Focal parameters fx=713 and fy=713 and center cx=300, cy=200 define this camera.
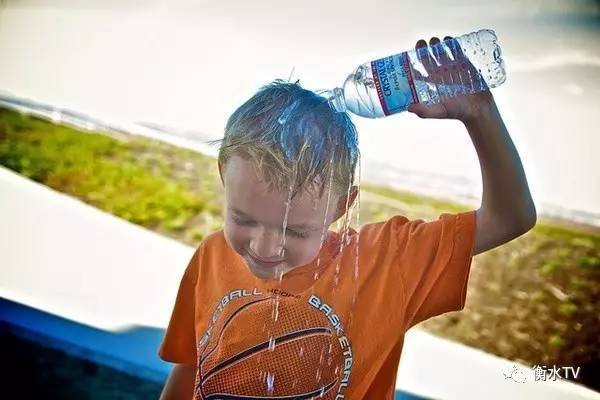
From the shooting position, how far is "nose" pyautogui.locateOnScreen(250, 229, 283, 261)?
1312mm

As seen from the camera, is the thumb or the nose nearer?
the thumb

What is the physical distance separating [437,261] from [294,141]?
328 millimetres

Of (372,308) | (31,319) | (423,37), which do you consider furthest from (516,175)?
(31,319)

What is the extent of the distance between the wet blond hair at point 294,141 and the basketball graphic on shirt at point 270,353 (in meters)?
0.24

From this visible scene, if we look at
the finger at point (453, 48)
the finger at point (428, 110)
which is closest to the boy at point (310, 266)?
the finger at point (428, 110)

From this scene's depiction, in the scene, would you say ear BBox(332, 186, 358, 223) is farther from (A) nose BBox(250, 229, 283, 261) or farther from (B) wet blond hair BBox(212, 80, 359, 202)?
(A) nose BBox(250, 229, 283, 261)

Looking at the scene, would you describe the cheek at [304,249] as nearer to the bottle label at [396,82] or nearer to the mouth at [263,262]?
the mouth at [263,262]

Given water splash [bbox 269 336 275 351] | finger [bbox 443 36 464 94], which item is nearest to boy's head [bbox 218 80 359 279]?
water splash [bbox 269 336 275 351]

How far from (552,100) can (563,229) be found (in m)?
0.26

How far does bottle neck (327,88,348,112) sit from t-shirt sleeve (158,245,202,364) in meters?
0.40

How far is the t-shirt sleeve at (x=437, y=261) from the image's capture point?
1.23m

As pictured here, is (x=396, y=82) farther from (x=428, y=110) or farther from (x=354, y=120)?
(x=354, y=120)

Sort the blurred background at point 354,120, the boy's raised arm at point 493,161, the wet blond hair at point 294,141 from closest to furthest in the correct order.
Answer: the boy's raised arm at point 493,161 → the wet blond hair at point 294,141 → the blurred background at point 354,120

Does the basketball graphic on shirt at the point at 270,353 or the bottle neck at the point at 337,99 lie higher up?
the bottle neck at the point at 337,99
